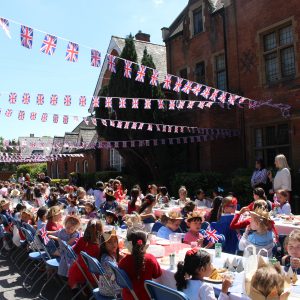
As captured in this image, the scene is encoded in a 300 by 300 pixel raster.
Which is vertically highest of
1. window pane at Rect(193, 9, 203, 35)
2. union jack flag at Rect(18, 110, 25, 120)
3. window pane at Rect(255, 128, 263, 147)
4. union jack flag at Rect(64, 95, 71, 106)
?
window pane at Rect(193, 9, 203, 35)

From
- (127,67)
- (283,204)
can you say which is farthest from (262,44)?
(283,204)

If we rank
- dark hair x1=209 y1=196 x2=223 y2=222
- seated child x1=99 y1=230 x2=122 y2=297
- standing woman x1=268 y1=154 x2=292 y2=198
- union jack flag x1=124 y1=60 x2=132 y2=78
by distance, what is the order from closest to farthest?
seated child x1=99 y1=230 x2=122 y2=297, dark hair x1=209 y1=196 x2=223 y2=222, standing woman x1=268 y1=154 x2=292 y2=198, union jack flag x1=124 y1=60 x2=132 y2=78

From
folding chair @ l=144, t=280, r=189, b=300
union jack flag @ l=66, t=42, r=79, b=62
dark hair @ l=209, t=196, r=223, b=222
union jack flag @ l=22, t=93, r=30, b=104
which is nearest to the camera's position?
folding chair @ l=144, t=280, r=189, b=300

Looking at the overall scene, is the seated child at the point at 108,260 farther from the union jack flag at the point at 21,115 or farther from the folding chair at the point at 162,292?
the union jack flag at the point at 21,115

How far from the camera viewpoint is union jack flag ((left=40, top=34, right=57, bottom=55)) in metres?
8.73

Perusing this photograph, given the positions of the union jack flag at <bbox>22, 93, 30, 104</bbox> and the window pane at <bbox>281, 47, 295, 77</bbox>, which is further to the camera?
the window pane at <bbox>281, 47, 295, 77</bbox>

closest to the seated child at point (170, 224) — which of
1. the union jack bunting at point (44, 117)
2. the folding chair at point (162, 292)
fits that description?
the folding chair at point (162, 292)

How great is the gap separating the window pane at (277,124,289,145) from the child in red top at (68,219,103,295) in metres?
10.4

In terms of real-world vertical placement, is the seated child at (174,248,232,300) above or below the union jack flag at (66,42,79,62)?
below

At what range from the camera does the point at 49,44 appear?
28.8ft

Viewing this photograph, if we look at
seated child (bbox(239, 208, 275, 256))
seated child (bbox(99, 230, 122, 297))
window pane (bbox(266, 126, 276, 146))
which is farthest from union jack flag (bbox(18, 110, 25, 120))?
seated child (bbox(239, 208, 275, 256))

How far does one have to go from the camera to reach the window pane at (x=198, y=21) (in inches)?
722

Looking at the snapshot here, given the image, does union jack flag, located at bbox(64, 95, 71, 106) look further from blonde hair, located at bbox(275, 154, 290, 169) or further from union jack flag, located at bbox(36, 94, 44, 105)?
blonde hair, located at bbox(275, 154, 290, 169)

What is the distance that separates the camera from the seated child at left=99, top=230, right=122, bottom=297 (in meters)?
4.67
